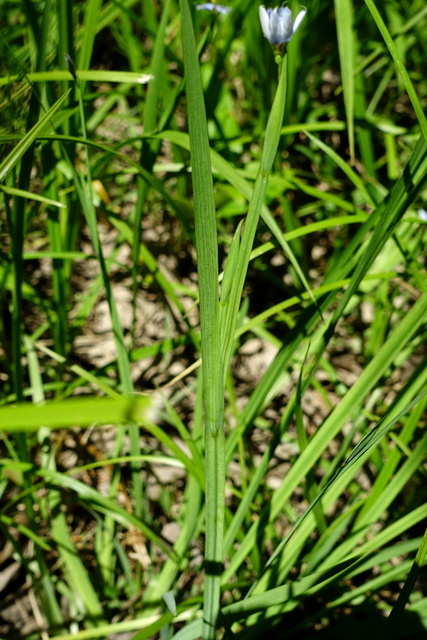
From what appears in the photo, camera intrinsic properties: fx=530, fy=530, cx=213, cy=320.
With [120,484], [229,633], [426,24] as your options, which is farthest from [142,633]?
[426,24]

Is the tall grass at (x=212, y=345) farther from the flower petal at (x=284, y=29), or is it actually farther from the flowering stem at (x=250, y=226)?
the flower petal at (x=284, y=29)

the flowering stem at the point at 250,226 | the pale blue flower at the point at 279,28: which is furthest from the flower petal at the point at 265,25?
the flowering stem at the point at 250,226

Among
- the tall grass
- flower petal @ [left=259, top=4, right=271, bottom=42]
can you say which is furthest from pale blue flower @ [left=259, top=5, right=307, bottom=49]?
the tall grass

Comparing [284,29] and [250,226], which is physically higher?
[284,29]

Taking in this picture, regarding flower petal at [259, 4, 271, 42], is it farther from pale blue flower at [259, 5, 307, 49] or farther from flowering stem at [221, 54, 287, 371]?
flowering stem at [221, 54, 287, 371]

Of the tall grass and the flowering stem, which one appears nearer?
the flowering stem

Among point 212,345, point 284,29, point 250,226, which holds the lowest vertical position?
point 212,345

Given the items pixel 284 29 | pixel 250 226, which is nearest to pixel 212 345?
pixel 250 226

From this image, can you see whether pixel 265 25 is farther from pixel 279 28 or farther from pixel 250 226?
pixel 250 226

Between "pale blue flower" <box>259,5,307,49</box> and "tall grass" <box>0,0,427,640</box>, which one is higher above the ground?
"pale blue flower" <box>259,5,307,49</box>
